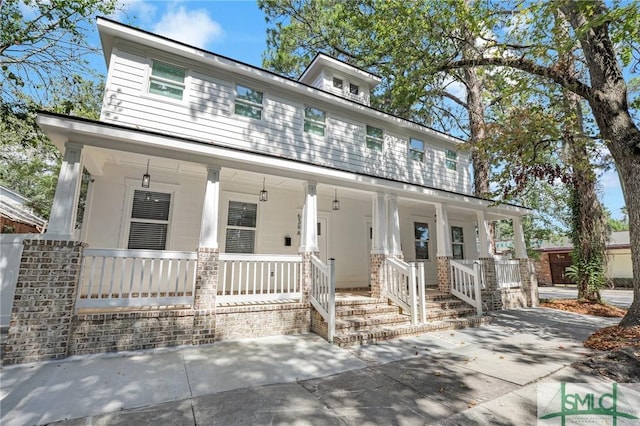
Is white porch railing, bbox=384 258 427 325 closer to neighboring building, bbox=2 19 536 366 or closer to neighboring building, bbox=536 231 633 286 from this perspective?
neighboring building, bbox=2 19 536 366

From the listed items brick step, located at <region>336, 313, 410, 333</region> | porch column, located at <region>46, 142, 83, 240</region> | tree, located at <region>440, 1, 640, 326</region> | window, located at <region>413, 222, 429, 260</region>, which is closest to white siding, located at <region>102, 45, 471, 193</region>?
porch column, located at <region>46, 142, 83, 240</region>

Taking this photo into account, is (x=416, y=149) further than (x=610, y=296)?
No

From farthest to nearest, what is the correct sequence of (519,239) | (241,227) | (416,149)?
(519,239) < (416,149) < (241,227)

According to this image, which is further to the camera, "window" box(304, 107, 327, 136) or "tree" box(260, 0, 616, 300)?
"window" box(304, 107, 327, 136)

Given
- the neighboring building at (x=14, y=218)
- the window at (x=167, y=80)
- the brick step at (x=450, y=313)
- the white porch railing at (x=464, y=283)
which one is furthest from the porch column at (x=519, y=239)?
the neighboring building at (x=14, y=218)

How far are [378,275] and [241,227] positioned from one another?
3.88 meters

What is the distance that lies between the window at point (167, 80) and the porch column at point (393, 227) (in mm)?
5872

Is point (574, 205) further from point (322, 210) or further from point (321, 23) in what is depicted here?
point (321, 23)

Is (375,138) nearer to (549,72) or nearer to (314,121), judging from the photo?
Result: (314,121)

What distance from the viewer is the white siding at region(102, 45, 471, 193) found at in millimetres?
6172

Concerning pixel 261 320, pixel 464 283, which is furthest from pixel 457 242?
pixel 261 320

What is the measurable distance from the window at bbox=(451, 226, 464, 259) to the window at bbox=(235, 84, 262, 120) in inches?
370

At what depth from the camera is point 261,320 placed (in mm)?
5777

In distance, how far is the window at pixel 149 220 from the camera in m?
6.78
